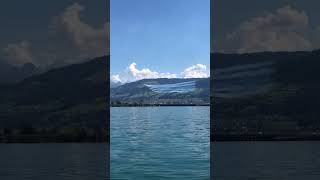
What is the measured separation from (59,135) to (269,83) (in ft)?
17.8

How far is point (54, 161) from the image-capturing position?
866 cm

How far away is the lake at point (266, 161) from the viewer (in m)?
→ 6.97

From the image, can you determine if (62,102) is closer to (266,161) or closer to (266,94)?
(266,94)

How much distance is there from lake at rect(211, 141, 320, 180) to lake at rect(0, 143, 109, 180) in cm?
188

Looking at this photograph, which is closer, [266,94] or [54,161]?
[54,161]

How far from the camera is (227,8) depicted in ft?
42.8

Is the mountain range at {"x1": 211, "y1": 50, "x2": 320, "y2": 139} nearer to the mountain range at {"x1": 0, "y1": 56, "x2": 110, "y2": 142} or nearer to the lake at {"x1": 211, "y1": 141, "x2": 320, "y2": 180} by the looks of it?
the lake at {"x1": 211, "y1": 141, "x2": 320, "y2": 180}

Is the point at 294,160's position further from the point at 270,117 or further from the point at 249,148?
the point at 270,117

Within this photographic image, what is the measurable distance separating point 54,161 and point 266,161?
3565 millimetres

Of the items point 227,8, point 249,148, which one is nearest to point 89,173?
point 249,148

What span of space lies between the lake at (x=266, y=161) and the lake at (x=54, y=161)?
188cm

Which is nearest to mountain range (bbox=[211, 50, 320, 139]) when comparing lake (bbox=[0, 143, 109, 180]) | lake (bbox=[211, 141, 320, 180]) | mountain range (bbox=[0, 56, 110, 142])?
lake (bbox=[211, 141, 320, 180])

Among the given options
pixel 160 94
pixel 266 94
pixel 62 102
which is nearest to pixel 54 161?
pixel 62 102

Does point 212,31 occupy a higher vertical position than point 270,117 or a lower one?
higher
